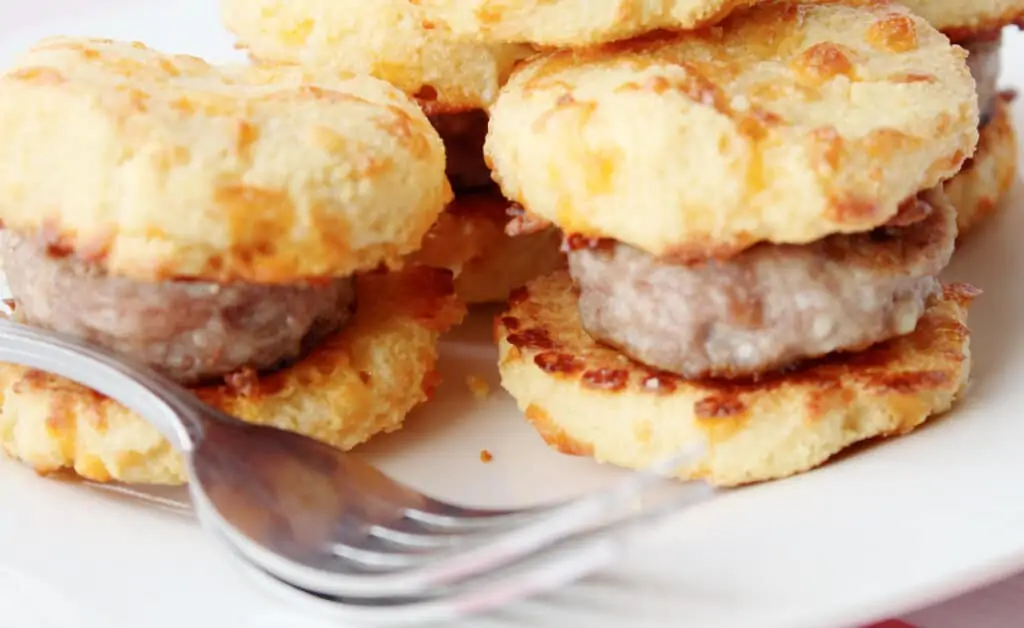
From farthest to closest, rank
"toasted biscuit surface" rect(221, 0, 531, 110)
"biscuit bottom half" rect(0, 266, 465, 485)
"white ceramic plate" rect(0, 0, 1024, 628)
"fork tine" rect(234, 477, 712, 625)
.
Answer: "toasted biscuit surface" rect(221, 0, 531, 110) < "biscuit bottom half" rect(0, 266, 465, 485) < "white ceramic plate" rect(0, 0, 1024, 628) < "fork tine" rect(234, 477, 712, 625)

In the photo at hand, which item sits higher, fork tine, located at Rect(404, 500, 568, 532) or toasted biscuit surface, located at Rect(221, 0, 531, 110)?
toasted biscuit surface, located at Rect(221, 0, 531, 110)

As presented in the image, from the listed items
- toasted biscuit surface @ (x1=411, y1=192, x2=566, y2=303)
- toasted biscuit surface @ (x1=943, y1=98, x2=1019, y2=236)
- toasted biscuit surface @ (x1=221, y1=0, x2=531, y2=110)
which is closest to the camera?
toasted biscuit surface @ (x1=221, y1=0, x2=531, y2=110)

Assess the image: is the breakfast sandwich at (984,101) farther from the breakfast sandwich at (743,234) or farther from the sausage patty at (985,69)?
the breakfast sandwich at (743,234)

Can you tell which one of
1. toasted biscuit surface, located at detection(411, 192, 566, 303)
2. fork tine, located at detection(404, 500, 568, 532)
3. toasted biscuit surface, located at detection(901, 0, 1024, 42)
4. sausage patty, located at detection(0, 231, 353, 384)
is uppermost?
toasted biscuit surface, located at detection(901, 0, 1024, 42)

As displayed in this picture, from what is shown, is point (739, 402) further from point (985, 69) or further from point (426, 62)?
point (985, 69)

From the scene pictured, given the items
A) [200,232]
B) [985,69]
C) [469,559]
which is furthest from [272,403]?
[985,69]

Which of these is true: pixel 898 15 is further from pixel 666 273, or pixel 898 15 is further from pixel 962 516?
pixel 962 516

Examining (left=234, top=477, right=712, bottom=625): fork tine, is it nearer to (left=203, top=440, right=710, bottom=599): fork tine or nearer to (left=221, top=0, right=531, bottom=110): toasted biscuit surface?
(left=203, top=440, right=710, bottom=599): fork tine

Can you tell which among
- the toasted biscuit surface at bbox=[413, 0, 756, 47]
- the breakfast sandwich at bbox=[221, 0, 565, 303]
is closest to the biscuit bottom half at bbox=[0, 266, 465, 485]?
the breakfast sandwich at bbox=[221, 0, 565, 303]

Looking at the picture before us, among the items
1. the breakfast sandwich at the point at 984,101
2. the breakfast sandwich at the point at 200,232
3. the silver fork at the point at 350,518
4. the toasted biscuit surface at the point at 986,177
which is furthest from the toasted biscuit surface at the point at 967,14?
the silver fork at the point at 350,518
